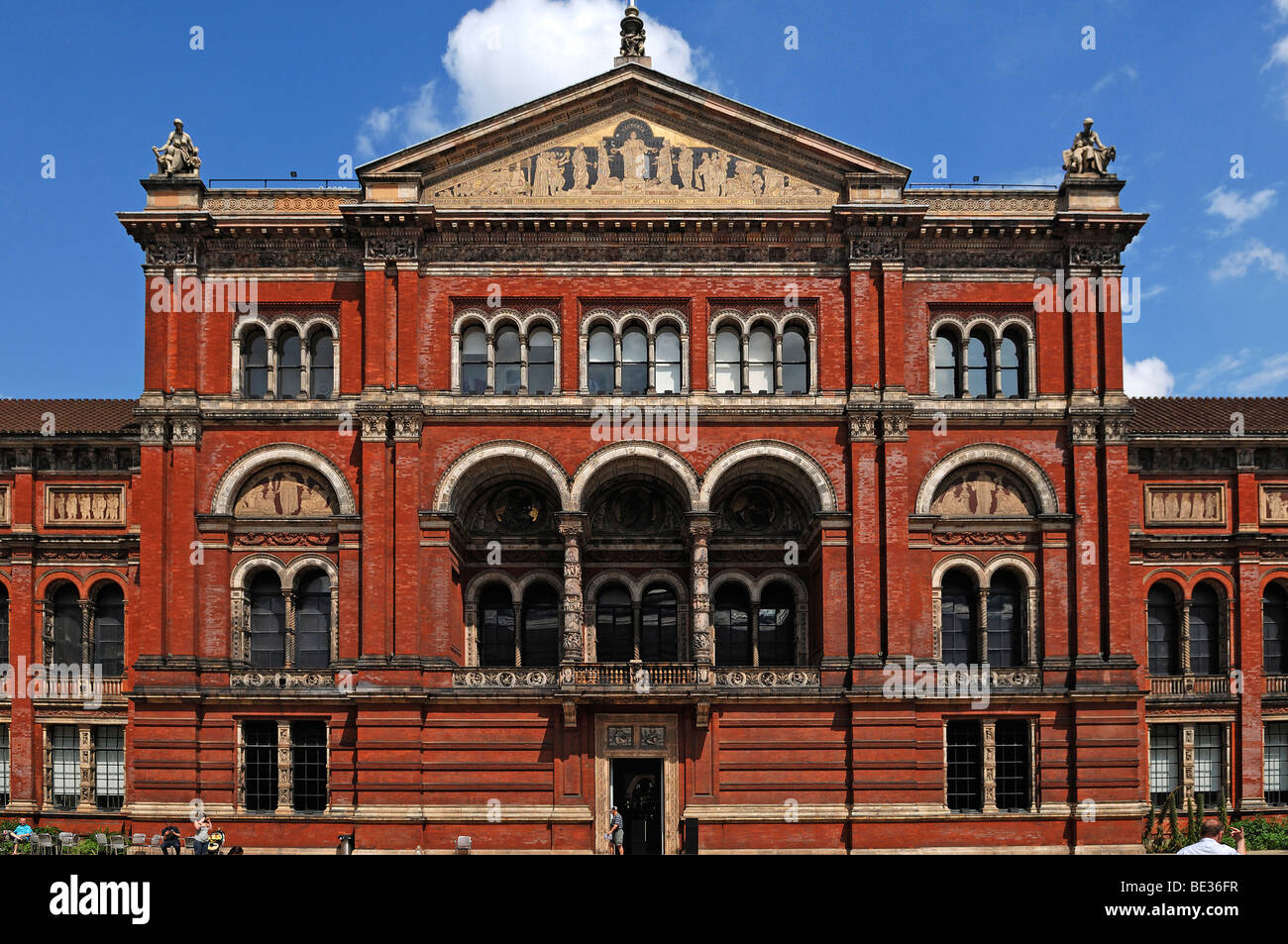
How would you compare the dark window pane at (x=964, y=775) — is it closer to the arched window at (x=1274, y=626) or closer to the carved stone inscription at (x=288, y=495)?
the arched window at (x=1274, y=626)

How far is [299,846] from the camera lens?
121ft

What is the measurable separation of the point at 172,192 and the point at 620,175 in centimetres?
1299

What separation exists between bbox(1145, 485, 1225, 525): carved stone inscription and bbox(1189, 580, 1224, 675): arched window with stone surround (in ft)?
7.01

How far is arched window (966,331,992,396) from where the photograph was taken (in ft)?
129

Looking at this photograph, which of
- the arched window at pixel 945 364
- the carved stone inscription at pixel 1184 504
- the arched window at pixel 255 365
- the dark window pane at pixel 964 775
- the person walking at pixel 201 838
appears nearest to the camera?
the person walking at pixel 201 838

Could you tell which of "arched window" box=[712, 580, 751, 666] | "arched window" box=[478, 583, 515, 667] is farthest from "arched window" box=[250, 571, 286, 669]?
"arched window" box=[712, 580, 751, 666]

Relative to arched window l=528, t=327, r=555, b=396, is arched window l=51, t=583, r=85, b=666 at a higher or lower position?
lower

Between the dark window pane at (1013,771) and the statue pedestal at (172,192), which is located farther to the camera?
the statue pedestal at (172,192)

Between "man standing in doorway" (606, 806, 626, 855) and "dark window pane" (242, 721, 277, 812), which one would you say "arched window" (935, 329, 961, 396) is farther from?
"dark window pane" (242, 721, 277, 812)

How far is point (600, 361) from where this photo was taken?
39.1 m

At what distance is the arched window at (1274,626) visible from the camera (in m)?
41.6

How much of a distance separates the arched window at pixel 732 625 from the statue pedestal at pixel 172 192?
19.3m

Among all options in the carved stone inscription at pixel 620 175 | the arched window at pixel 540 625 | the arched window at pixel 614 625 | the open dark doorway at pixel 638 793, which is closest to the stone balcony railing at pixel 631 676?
the open dark doorway at pixel 638 793
